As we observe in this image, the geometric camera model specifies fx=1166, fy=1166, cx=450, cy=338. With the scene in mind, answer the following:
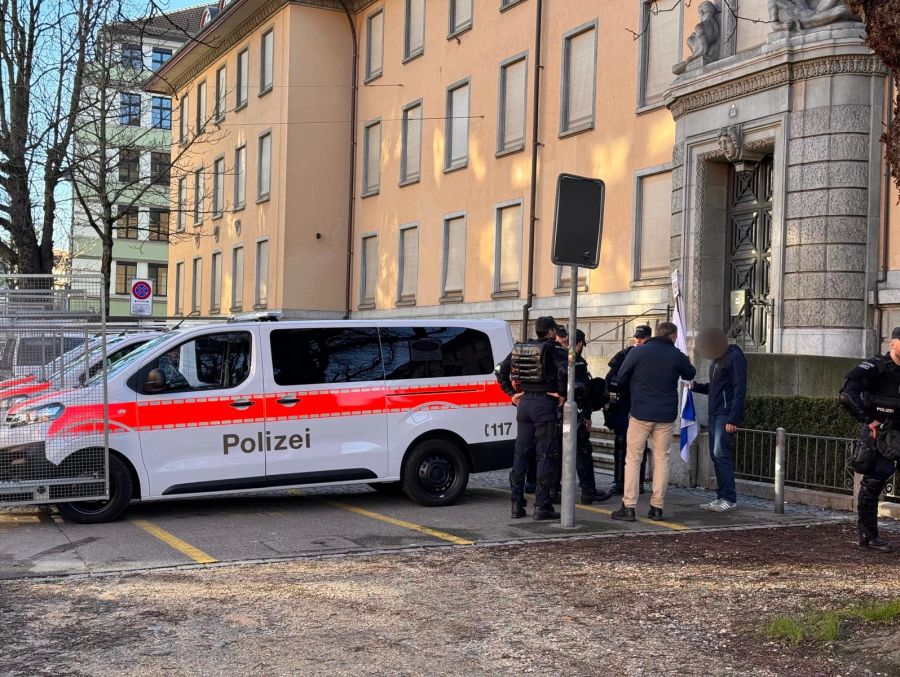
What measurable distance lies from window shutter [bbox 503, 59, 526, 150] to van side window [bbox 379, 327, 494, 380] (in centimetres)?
1348

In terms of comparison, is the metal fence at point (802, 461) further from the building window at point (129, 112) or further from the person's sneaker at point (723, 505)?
the building window at point (129, 112)

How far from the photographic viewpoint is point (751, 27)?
17.5 metres

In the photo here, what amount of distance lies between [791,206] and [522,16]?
1056cm

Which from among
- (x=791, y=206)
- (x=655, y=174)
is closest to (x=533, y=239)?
(x=655, y=174)

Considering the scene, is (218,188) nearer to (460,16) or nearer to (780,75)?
(460,16)

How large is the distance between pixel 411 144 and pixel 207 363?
1990cm

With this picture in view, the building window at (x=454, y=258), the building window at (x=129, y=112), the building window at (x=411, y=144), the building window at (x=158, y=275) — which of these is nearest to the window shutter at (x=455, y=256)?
the building window at (x=454, y=258)

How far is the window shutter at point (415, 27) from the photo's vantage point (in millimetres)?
29453

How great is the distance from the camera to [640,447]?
404 inches

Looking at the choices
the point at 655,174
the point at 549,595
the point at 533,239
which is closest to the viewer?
the point at 549,595

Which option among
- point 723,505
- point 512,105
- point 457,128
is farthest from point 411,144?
point 723,505

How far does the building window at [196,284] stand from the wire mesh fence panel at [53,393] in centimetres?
3201

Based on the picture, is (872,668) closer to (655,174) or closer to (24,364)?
(24,364)

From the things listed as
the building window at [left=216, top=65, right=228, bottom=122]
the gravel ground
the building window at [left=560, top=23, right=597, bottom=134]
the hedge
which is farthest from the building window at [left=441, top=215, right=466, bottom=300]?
the gravel ground
